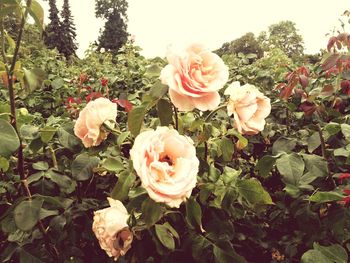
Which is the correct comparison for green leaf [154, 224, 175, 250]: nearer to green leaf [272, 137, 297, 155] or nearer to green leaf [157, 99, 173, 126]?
green leaf [157, 99, 173, 126]

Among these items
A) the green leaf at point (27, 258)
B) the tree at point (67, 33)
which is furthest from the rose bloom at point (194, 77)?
the tree at point (67, 33)

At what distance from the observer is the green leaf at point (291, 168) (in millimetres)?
1278

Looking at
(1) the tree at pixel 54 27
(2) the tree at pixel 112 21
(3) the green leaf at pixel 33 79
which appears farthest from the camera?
(2) the tree at pixel 112 21

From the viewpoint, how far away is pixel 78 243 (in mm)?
1542

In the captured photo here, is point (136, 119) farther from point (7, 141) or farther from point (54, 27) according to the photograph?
point (54, 27)

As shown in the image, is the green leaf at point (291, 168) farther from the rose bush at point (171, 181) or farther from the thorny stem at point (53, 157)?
the thorny stem at point (53, 157)

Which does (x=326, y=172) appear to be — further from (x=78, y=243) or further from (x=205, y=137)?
(x=78, y=243)

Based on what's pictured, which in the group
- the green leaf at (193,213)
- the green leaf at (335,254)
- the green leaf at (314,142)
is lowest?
the green leaf at (335,254)

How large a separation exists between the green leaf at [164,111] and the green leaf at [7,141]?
16.7 inches

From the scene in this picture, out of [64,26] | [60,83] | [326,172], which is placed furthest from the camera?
[64,26]

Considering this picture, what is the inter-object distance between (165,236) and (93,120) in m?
0.43

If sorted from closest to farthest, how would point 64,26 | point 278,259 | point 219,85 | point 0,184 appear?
point 219,85 < point 0,184 < point 278,259 < point 64,26

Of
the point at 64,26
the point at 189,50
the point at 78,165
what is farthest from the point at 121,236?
the point at 64,26

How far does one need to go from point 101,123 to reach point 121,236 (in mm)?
362
